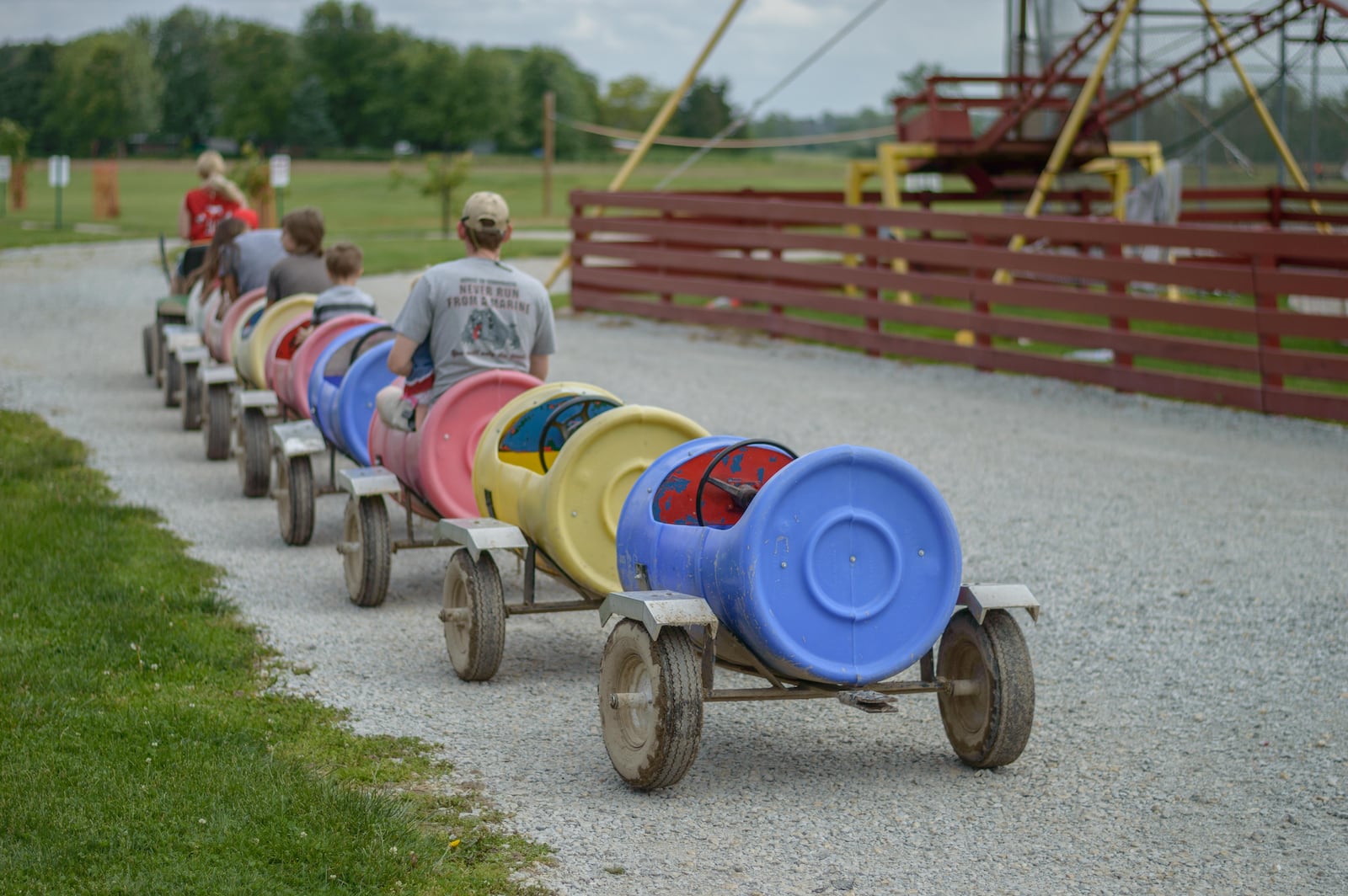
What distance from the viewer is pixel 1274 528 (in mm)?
8672

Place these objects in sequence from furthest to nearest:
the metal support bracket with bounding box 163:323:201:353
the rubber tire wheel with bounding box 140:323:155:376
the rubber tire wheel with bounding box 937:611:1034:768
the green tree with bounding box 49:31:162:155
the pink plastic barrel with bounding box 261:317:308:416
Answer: the green tree with bounding box 49:31:162:155, the rubber tire wheel with bounding box 140:323:155:376, the metal support bracket with bounding box 163:323:201:353, the pink plastic barrel with bounding box 261:317:308:416, the rubber tire wheel with bounding box 937:611:1034:768

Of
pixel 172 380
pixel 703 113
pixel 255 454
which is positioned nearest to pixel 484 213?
pixel 255 454

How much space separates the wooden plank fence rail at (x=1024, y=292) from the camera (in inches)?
484

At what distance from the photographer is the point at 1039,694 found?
596cm

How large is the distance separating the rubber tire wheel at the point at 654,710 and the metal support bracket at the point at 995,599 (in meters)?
0.91

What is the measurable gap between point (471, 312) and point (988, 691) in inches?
121

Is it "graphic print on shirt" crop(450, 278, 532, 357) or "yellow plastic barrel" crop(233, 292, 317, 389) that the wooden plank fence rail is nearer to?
"yellow plastic barrel" crop(233, 292, 317, 389)

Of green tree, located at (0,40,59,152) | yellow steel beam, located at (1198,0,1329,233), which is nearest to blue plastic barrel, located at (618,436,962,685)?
yellow steel beam, located at (1198,0,1329,233)

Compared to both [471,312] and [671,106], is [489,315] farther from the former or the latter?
[671,106]

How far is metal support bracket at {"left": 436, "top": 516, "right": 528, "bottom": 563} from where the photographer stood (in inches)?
231

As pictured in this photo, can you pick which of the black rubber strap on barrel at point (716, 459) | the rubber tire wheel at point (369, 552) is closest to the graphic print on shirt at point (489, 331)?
the rubber tire wheel at point (369, 552)

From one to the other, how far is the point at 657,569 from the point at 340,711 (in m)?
1.29

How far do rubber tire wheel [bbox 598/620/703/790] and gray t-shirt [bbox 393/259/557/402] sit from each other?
2.33 m

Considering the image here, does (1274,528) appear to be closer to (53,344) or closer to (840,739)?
(840,739)
